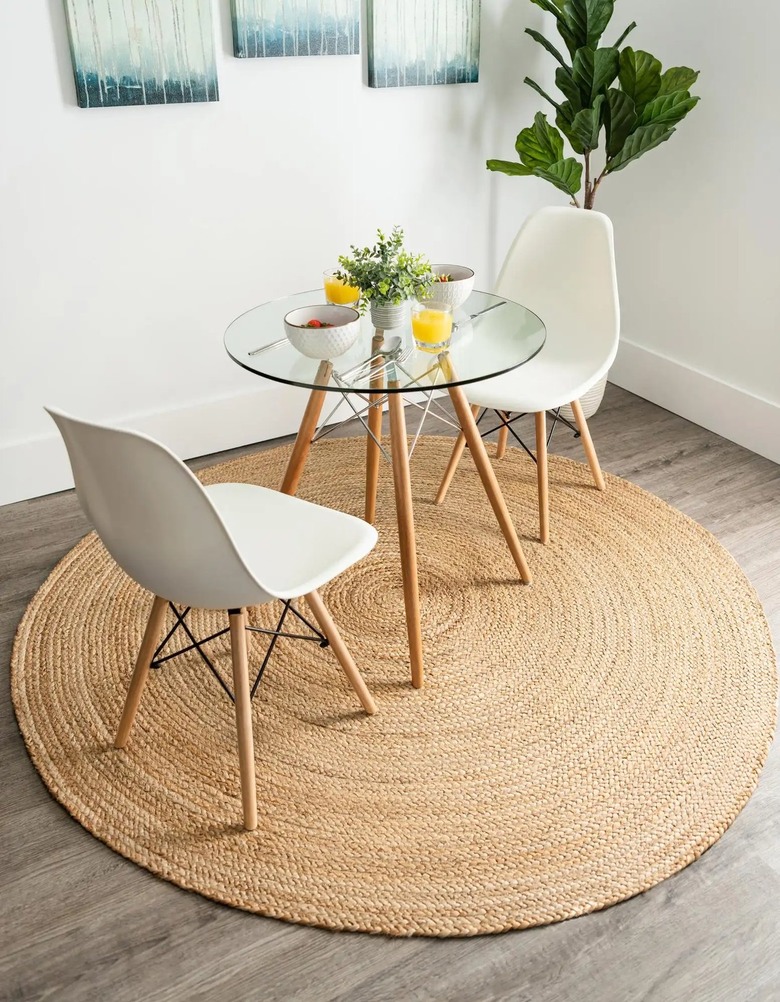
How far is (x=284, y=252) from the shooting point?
125 inches

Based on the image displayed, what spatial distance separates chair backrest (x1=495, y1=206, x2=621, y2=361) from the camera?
2.73m

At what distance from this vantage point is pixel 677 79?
2.96 metres

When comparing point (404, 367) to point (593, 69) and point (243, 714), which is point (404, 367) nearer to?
point (243, 714)

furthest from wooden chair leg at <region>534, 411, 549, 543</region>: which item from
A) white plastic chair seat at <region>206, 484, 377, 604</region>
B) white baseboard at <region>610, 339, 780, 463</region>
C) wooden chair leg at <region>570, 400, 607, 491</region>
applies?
white baseboard at <region>610, 339, 780, 463</region>

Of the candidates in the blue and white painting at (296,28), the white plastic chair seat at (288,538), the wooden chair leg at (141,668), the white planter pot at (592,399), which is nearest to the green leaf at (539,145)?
the blue and white painting at (296,28)

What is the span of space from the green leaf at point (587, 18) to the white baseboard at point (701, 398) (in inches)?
45.5

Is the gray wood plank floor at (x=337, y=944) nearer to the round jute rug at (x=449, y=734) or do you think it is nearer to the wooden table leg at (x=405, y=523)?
the round jute rug at (x=449, y=734)

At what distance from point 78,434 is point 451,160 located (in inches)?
89.2

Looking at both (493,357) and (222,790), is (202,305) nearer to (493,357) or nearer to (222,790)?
(493,357)

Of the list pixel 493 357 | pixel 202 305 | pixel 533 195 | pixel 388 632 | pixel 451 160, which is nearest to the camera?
pixel 493 357

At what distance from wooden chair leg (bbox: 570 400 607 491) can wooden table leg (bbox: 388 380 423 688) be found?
804 mm

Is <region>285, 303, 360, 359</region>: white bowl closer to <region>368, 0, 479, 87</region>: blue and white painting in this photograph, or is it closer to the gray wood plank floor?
the gray wood plank floor

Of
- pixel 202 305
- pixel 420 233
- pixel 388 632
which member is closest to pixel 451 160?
pixel 420 233

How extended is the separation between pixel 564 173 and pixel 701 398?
964mm
